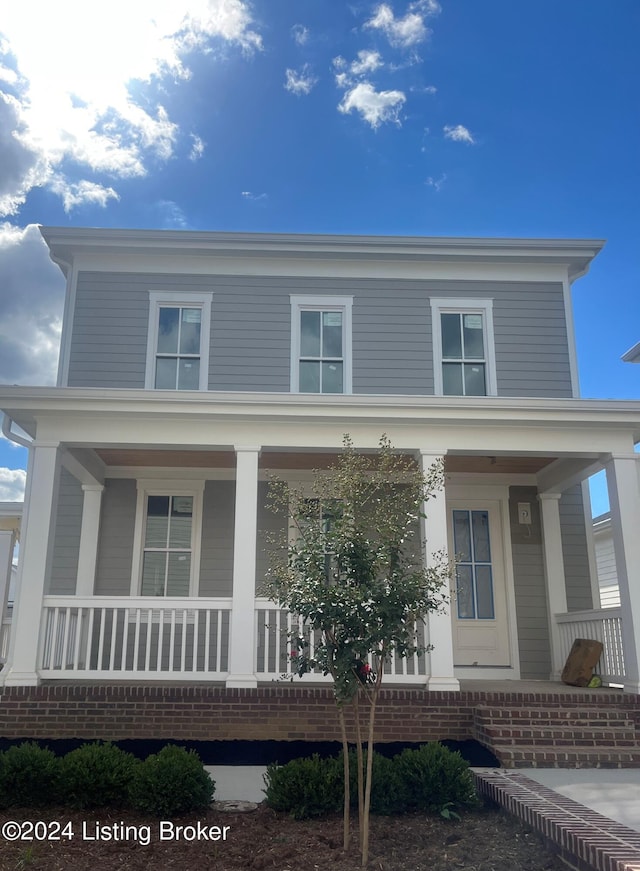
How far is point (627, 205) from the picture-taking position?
1315cm

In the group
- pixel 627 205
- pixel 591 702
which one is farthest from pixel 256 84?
pixel 591 702

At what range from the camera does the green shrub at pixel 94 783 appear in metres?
4.98

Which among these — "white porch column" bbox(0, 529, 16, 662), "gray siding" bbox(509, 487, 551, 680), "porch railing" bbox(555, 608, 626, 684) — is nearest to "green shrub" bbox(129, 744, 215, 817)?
"white porch column" bbox(0, 529, 16, 662)

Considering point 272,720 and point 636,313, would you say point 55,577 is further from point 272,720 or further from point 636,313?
point 636,313

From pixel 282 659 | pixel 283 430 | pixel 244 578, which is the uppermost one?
pixel 283 430

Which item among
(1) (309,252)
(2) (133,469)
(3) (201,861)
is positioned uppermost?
(1) (309,252)

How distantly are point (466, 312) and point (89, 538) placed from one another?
623 centimetres

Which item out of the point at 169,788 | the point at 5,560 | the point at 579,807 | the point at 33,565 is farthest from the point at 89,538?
the point at 579,807

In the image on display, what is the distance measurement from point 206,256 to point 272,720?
666 centimetres

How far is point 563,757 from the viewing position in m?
5.96

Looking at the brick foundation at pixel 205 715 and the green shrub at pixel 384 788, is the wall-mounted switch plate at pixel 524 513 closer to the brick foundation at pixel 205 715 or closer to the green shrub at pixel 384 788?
the brick foundation at pixel 205 715

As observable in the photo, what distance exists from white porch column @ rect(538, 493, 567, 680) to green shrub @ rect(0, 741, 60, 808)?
6.47 meters

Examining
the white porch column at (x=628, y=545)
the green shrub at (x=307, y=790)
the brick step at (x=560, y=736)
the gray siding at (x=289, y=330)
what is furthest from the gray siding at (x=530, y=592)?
the green shrub at (x=307, y=790)

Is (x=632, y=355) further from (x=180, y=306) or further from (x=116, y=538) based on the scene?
(x=116, y=538)
